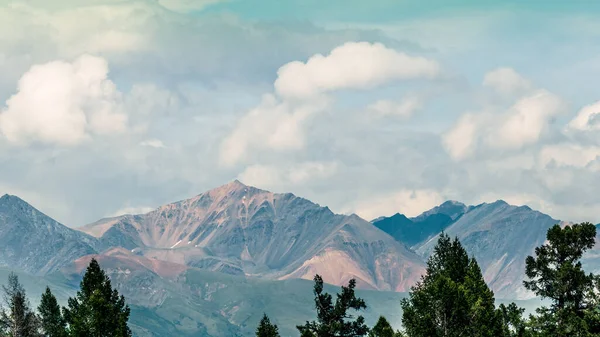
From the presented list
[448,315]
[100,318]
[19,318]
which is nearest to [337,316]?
[448,315]

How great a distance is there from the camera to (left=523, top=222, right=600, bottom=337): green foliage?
86250 millimetres

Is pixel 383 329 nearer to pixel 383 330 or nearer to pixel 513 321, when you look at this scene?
pixel 383 330

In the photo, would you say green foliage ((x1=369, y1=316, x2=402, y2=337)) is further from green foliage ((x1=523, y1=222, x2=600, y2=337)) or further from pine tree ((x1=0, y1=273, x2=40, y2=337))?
pine tree ((x1=0, y1=273, x2=40, y2=337))

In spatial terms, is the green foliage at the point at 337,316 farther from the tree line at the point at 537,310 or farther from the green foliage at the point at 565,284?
the green foliage at the point at 565,284

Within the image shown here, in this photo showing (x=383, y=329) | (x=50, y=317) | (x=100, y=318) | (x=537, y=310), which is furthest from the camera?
(x=50, y=317)

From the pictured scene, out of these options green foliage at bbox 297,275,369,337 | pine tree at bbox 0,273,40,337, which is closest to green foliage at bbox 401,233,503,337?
green foliage at bbox 297,275,369,337

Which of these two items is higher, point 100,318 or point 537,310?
point 537,310

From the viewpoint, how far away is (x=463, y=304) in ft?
313

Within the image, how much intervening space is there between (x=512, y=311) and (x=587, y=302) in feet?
71.9

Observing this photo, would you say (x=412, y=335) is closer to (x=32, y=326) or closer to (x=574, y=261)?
(x=574, y=261)

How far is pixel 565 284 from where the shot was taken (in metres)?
88.1

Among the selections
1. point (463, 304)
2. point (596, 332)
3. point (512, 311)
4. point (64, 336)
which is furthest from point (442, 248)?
point (64, 336)

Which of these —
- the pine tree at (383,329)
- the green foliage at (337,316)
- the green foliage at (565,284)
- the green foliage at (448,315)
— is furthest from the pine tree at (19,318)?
the green foliage at (565,284)

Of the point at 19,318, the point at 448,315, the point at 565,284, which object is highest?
the point at 565,284
